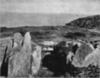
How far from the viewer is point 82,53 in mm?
5836

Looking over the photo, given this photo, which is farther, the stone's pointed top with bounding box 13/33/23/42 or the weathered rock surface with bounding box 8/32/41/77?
the stone's pointed top with bounding box 13/33/23/42

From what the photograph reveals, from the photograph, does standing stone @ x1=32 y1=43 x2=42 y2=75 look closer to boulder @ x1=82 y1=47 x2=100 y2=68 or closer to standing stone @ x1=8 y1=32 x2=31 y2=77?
standing stone @ x1=8 y1=32 x2=31 y2=77

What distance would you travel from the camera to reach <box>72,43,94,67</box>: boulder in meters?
5.79

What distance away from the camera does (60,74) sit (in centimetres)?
589

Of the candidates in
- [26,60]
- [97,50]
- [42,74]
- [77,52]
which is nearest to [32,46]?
[26,60]

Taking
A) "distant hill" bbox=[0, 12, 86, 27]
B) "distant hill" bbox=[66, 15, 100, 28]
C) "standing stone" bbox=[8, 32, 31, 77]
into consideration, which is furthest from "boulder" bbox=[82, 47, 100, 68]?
"standing stone" bbox=[8, 32, 31, 77]

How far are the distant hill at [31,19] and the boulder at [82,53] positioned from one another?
2.80 feet

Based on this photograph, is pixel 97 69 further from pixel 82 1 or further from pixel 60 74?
pixel 82 1

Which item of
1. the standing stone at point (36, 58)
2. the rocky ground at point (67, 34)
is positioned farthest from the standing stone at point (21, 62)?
the rocky ground at point (67, 34)

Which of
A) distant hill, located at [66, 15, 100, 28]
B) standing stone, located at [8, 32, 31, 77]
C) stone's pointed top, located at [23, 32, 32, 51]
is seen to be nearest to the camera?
standing stone, located at [8, 32, 31, 77]

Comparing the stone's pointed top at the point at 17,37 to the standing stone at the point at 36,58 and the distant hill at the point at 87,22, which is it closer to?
the standing stone at the point at 36,58

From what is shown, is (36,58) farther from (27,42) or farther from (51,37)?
(51,37)

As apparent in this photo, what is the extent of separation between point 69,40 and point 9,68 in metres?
1.81

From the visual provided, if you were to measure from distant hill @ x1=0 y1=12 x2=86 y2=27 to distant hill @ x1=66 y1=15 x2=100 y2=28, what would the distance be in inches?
6.8
